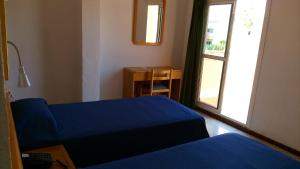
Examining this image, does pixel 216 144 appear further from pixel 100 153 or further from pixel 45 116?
pixel 45 116

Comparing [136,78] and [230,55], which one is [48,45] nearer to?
[136,78]

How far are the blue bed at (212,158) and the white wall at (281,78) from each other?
1.38 m

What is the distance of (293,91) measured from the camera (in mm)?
2943

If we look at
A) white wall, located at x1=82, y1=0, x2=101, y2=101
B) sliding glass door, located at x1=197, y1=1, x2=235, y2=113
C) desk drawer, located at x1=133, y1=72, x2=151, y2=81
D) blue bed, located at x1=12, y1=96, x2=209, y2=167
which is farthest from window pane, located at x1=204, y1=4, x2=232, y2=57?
white wall, located at x1=82, y1=0, x2=101, y2=101

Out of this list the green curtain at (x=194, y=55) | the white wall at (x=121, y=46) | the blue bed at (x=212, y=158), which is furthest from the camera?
the green curtain at (x=194, y=55)

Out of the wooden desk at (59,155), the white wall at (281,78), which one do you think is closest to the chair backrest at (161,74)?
the white wall at (281,78)

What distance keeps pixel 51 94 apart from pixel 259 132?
309 cm

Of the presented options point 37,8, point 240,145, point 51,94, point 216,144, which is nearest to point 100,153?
point 216,144

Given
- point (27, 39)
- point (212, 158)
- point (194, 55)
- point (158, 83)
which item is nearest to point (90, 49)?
point (27, 39)

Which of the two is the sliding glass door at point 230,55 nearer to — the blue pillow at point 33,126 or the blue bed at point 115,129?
the blue bed at point 115,129

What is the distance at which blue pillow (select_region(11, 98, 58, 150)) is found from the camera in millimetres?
1646

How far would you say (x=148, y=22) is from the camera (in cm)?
410

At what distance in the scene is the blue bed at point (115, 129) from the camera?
1.87 meters

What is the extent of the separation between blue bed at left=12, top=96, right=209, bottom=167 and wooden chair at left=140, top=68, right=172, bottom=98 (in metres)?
1.19
